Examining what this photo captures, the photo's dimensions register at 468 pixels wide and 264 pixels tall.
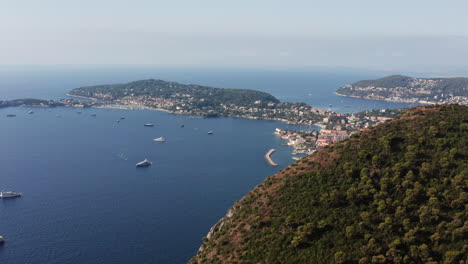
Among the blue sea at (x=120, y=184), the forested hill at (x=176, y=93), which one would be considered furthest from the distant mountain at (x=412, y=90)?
the blue sea at (x=120, y=184)

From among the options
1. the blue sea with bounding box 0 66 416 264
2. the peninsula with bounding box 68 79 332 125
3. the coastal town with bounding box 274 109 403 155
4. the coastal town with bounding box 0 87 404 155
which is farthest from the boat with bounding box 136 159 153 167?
the peninsula with bounding box 68 79 332 125

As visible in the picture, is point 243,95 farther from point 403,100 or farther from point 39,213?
point 39,213

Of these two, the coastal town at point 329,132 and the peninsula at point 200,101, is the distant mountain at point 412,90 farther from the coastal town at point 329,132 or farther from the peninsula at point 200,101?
the peninsula at point 200,101

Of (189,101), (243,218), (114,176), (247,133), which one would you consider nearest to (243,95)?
(189,101)

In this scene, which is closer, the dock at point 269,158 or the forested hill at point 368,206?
the forested hill at point 368,206

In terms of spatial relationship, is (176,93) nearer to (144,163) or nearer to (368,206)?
(144,163)
